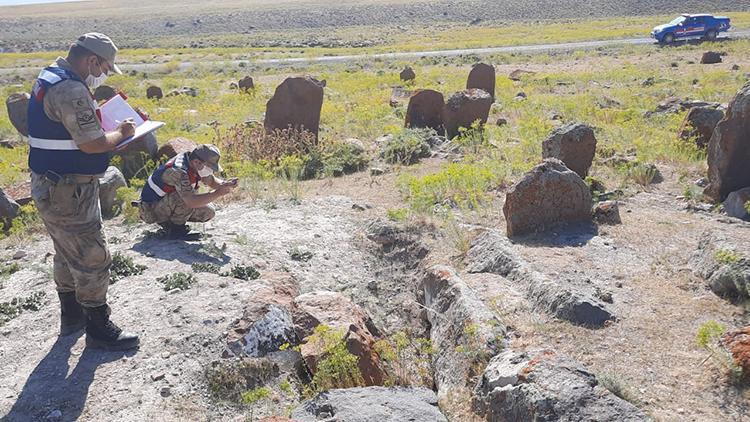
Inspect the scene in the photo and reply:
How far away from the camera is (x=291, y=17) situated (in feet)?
319

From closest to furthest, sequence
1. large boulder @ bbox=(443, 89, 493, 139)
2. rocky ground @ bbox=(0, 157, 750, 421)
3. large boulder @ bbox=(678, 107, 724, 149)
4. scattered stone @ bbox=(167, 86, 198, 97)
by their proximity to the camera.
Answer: rocky ground @ bbox=(0, 157, 750, 421), large boulder @ bbox=(678, 107, 724, 149), large boulder @ bbox=(443, 89, 493, 139), scattered stone @ bbox=(167, 86, 198, 97)

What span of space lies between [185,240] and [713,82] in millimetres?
17738

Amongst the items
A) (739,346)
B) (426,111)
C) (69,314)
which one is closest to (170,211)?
(69,314)

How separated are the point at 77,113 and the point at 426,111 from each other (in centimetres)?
972

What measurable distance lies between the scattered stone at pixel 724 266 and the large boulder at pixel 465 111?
749 centimetres

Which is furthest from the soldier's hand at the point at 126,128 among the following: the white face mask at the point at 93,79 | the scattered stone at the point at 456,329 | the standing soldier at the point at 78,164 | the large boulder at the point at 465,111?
the large boulder at the point at 465,111

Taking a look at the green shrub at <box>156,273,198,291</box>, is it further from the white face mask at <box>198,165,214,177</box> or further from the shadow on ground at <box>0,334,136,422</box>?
the white face mask at <box>198,165,214,177</box>

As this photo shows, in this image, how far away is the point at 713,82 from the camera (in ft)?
65.1

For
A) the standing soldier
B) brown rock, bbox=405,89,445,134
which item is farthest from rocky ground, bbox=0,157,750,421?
brown rock, bbox=405,89,445,134

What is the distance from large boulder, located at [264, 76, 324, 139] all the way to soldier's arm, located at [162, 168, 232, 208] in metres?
5.72

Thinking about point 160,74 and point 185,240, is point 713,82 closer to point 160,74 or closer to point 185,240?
point 185,240

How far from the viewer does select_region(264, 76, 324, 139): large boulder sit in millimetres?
12961

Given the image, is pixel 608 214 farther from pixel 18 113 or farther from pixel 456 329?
pixel 18 113

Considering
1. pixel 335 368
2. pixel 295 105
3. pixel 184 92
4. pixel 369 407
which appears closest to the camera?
pixel 369 407
